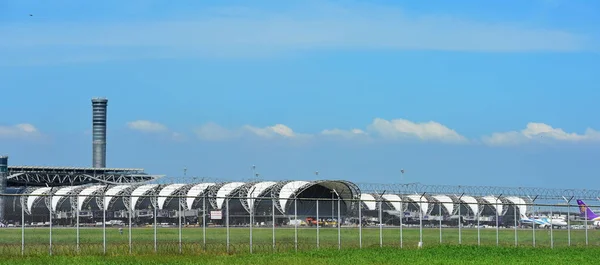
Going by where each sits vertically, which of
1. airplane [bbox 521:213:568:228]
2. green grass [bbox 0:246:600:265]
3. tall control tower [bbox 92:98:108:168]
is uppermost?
tall control tower [bbox 92:98:108:168]

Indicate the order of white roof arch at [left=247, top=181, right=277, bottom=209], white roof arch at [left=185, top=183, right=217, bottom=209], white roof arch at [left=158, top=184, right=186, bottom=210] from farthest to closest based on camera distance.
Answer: white roof arch at [left=158, top=184, right=186, bottom=210] → white roof arch at [left=185, top=183, right=217, bottom=209] → white roof arch at [left=247, top=181, right=277, bottom=209]

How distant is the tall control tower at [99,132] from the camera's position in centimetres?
17243

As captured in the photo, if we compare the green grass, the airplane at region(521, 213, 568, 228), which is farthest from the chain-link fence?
the green grass

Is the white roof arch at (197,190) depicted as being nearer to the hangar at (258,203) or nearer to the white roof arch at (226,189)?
the hangar at (258,203)

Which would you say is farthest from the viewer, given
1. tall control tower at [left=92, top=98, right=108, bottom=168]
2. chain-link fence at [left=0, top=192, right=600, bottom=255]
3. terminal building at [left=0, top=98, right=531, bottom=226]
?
tall control tower at [left=92, top=98, right=108, bottom=168]

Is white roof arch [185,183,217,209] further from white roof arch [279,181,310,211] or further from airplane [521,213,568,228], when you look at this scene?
airplane [521,213,568,228]

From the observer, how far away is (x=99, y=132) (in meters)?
178

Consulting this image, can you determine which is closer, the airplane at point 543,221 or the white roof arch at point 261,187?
the white roof arch at point 261,187

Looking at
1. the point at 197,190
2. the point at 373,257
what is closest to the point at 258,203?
the point at 197,190

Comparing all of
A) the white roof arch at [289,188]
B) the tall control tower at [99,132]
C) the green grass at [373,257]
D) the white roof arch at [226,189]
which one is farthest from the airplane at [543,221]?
the tall control tower at [99,132]

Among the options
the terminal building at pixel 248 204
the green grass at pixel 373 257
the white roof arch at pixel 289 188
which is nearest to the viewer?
the green grass at pixel 373 257

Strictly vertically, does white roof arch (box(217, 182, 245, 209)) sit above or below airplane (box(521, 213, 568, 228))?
above

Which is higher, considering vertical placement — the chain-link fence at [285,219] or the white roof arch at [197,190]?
the white roof arch at [197,190]

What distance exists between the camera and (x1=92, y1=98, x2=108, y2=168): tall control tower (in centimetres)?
17243
